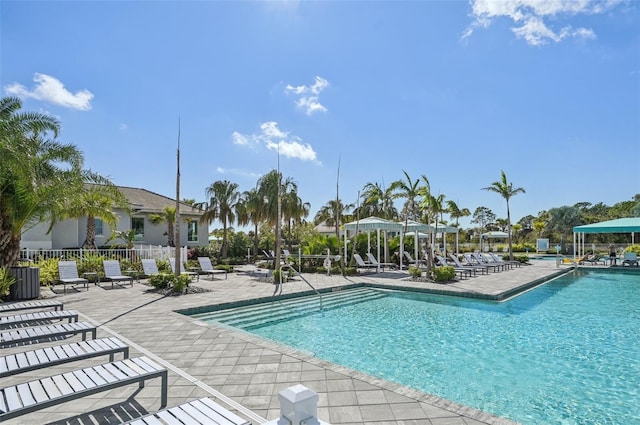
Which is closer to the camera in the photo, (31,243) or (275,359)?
(275,359)

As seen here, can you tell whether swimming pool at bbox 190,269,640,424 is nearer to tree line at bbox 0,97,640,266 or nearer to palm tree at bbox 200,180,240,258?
tree line at bbox 0,97,640,266

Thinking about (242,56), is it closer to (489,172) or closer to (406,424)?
(406,424)

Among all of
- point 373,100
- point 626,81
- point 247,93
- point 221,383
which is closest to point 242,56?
point 247,93

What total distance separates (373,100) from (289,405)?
1481 cm

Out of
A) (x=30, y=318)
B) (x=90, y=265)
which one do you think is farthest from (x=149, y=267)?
(x=30, y=318)

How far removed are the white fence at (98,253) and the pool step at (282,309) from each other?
7.93 metres

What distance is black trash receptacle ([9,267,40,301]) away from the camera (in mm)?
9719

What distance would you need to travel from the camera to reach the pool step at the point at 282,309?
8.70 metres

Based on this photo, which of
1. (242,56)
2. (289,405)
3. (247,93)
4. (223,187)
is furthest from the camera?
(223,187)

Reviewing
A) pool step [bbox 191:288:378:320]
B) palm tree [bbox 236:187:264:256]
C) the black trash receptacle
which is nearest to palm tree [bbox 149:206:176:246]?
palm tree [bbox 236:187:264:256]

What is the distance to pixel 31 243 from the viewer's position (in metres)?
18.9

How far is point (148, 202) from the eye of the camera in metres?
25.1

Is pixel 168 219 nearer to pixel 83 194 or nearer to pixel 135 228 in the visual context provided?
pixel 135 228

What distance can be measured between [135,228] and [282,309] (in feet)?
58.1
